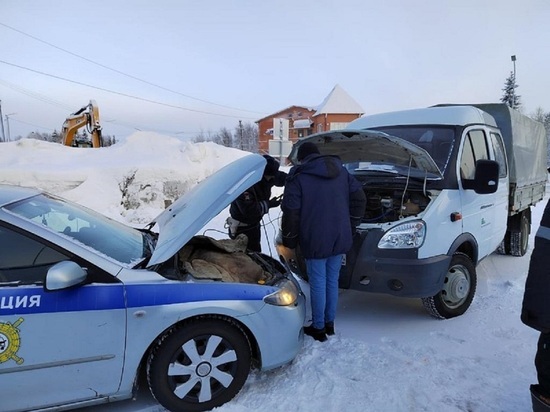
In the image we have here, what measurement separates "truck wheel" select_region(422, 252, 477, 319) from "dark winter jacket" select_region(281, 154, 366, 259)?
52.5 inches

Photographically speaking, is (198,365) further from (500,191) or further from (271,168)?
(500,191)

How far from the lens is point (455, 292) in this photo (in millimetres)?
4184

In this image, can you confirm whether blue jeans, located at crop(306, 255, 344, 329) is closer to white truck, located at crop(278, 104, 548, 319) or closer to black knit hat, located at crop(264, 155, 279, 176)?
white truck, located at crop(278, 104, 548, 319)

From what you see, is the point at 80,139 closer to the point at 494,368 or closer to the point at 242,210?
the point at 242,210

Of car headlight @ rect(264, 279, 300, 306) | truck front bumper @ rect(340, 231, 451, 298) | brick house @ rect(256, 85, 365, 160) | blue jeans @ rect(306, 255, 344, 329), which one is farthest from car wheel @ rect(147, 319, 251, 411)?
brick house @ rect(256, 85, 365, 160)

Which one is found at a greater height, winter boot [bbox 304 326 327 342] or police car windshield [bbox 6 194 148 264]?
police car windshield [bbox 6 194 148 264]

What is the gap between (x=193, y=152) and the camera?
1502 cm

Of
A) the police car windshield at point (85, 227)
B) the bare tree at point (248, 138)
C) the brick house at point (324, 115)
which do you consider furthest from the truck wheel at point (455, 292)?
the bare tree at point (248, 138)

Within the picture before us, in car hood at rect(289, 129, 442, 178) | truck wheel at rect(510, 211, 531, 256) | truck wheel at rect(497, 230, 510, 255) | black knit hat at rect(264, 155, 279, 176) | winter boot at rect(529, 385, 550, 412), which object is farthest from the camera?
truck wheel at rect(497, 230, 510, 255)

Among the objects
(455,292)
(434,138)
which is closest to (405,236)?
(455,292)

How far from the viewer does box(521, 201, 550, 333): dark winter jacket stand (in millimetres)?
1876

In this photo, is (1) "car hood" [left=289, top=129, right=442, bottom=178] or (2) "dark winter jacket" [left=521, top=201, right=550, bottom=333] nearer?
(2) "dark winter jacket" [left=521, top=201, right=550, bottom=333]

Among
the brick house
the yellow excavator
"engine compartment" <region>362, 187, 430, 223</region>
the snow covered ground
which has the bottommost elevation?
the snow covered ground

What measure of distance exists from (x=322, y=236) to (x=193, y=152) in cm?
1232
